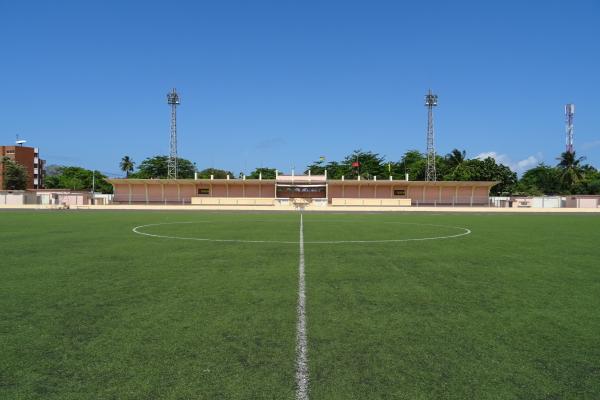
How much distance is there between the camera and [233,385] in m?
3.59

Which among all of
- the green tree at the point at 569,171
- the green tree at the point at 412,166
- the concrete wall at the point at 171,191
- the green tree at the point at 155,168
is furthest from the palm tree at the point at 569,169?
the green tree at the point at 155,168

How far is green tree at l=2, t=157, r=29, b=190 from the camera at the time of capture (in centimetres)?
8738

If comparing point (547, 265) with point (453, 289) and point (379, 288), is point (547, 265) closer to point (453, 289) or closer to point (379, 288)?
point (453, 289)

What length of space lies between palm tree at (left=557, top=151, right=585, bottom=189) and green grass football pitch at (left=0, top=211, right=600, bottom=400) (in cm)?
8820

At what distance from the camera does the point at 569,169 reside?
8525 cm

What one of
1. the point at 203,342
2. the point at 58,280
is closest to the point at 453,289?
the point at 203,342

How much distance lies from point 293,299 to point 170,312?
175 cm

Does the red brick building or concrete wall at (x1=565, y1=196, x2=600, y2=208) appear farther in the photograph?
the red brick building

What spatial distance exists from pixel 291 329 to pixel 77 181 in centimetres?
11955

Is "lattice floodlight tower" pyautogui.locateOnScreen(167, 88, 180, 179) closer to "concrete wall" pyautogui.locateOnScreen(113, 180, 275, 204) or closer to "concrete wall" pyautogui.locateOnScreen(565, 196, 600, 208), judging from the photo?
"concrete wall" pyautogui.locateOnScreen(113, 180, 275, 204)

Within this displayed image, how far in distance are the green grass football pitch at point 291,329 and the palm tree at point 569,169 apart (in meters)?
88.2

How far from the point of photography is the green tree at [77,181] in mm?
109750

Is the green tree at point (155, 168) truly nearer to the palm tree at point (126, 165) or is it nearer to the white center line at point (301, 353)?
the palm tree at point (126, 165)

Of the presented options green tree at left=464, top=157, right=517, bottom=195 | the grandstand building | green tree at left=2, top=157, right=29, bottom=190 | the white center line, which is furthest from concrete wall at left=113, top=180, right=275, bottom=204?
the white center line
